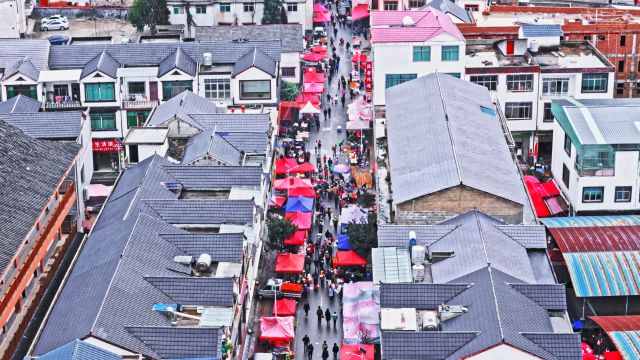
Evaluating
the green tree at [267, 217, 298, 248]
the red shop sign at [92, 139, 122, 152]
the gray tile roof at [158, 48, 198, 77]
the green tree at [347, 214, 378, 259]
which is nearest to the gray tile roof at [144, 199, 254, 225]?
the green tree at [267, 217, 298, 248]

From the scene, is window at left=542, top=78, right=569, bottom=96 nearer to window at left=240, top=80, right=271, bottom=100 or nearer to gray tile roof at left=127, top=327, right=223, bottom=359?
window at left=240, top=80, right=271, bottom=100

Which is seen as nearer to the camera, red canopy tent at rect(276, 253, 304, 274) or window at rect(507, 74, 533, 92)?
red canopy tent at rect(276, 253, 304, 274)

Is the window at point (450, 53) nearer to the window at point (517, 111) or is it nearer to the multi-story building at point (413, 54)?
the multi-story building at point (413, 54)

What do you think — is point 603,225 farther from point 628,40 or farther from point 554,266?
point 628,40

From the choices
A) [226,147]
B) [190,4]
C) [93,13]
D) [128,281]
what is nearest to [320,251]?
[226,147]

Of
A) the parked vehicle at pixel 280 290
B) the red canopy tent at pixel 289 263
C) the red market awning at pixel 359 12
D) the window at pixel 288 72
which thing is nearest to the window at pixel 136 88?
the window at pixel 288 72

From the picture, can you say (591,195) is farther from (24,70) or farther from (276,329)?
(24,70)
